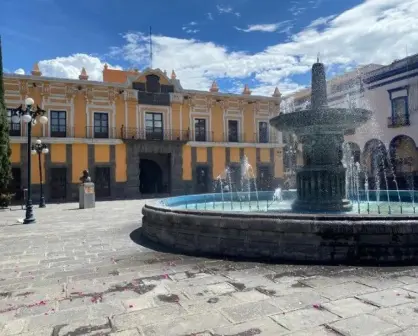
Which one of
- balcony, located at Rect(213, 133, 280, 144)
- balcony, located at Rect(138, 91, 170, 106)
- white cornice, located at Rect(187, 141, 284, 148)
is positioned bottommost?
white cornice, located at Rect(187, 141, 284, 148)

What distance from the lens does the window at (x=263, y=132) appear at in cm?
2769

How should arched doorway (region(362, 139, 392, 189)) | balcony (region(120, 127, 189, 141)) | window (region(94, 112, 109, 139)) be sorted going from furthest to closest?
1. arched doorway (region(362, 139, 392, 189))
2. balcony (region(120, 127, 189, 141))
3. window (region(94, 112, 109, 139))

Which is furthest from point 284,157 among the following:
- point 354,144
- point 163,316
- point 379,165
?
point 163,316

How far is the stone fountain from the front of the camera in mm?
7004

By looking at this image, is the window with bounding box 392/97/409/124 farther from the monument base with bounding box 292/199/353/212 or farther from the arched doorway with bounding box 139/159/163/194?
the monument base with bounding box 292/199/353/212

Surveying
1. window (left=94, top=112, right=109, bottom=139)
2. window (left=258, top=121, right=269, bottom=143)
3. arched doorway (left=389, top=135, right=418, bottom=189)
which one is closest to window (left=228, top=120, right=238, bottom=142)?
window (left=258, top=121, right=269, bottom=143)

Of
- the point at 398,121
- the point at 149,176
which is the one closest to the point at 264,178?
the point at 149,176

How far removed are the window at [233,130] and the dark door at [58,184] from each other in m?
12.3

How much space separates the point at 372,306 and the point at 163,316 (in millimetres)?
1944

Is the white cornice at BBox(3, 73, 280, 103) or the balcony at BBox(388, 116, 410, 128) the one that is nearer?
the white cornice at BBox(3, 73, 280, 103)

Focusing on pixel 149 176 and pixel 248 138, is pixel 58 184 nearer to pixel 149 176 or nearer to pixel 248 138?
pixel 149 176

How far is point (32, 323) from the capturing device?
9.96 ft

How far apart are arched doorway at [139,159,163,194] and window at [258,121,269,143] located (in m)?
8.60

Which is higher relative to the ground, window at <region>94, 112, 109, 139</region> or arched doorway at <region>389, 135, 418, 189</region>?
window at <region>94, 112, 109, 139</region>
